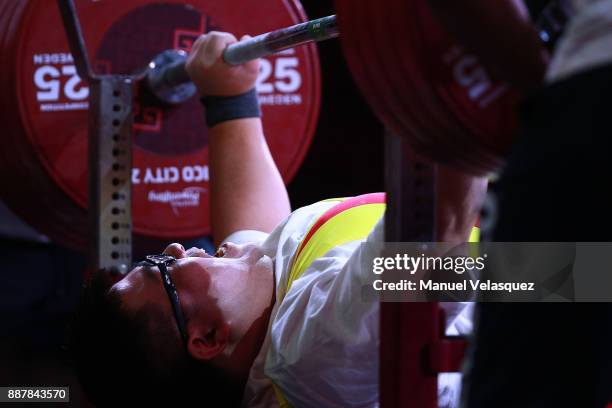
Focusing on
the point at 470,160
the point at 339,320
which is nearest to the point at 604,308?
the point at 470,160

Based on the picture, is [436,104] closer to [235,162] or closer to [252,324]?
[252,324]

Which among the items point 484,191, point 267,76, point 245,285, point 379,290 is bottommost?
point 245,285

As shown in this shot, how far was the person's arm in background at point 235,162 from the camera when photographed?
83.6 inches

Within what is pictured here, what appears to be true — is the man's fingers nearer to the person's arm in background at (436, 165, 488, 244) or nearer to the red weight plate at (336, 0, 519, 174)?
the person's arm in background at (436, 165, 488, 244)

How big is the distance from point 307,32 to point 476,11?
88 centimetres

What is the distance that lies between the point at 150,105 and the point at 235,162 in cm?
41

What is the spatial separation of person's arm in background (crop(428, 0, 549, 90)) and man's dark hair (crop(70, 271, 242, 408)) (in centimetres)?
105

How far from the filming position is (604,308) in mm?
919

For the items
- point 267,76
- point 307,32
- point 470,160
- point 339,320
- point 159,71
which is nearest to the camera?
point 470,160

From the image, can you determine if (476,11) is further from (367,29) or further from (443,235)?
(443,235)

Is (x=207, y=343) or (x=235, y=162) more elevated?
(x=235, y=162)

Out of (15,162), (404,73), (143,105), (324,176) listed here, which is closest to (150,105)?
(143,105)

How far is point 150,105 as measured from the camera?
2.44 meters

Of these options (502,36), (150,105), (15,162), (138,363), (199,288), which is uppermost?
(502,36)
